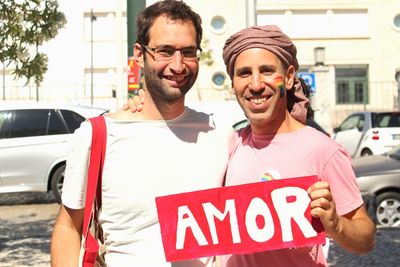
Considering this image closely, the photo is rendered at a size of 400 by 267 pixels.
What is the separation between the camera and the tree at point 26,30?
6.43 metres

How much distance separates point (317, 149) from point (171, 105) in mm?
586

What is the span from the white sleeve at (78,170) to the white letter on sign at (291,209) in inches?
26.9

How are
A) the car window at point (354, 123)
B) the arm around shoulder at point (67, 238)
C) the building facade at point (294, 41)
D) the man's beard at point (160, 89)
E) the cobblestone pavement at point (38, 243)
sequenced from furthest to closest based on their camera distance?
the building facade at point (294, 41) → the car window at point (354, 123) → the cobblestone pavement at point (38, 243) → the man's beard at point (160, 89) → the arm around shoulder at point (67, 238)

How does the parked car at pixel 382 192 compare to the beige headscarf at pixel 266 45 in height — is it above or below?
below

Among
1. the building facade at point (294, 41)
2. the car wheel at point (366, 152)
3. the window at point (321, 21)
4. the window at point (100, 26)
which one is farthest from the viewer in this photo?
the window at point (321, 21)

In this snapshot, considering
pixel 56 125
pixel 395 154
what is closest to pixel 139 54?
pixel 395 154

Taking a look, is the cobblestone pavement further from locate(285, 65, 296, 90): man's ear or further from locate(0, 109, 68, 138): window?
locate(285, 65, 296, 90): man's ear

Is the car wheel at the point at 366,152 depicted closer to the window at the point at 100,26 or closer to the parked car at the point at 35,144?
the parked car at the point at 35,144

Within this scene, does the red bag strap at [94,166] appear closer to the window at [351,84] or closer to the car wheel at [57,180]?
the car wheel at [57,180]

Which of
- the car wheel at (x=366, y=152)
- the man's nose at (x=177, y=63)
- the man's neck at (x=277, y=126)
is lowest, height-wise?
the car wheel at (x=366, y=152)

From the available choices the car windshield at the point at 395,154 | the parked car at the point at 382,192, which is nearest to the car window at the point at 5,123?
the parked car at the point at 382,192

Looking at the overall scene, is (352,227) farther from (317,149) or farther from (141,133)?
(141,133)

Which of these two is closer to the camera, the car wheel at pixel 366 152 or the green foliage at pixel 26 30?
the green foliage at pixel 26 30

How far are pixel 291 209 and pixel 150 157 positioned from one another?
21.5 inches
